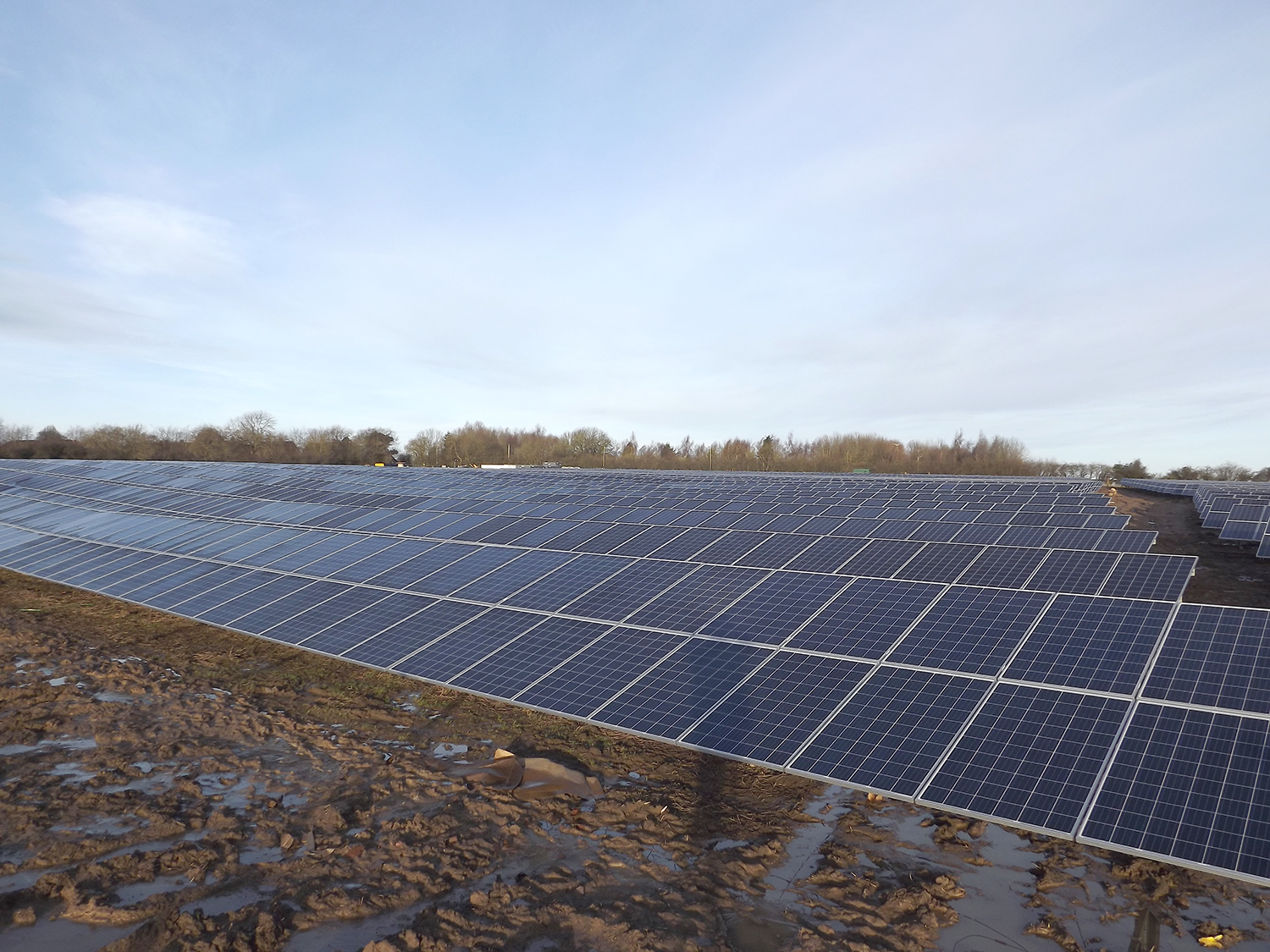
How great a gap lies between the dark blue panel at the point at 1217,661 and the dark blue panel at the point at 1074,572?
362 centimetres

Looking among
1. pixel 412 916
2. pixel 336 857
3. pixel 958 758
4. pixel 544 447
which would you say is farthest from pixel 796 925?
pixel 544 447

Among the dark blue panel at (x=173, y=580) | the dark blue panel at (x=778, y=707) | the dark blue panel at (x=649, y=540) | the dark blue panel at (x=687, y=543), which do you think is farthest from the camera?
the dark blue panel at (x=173, y=580)

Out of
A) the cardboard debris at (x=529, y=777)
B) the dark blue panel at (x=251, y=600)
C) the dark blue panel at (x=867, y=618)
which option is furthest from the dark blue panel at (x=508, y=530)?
the dark blue panel at (x=867, y=618)

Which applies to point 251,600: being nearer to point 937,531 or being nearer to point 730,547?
point 730,547

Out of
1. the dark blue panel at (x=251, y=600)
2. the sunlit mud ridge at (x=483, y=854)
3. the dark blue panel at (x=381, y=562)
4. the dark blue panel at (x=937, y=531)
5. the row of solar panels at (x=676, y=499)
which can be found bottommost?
the sunlit mud ridge at (x=483, y=854)

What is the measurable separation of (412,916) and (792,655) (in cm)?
759

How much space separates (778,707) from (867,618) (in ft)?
12.1

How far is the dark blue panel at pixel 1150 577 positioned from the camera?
1313 cm

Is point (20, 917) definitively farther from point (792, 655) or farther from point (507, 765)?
point (792, 655)

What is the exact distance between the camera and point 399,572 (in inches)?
810

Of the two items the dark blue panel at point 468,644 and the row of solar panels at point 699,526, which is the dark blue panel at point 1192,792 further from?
the row of solar panels at point 699,526

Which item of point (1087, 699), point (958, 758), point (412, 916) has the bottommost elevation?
point (412, 916)

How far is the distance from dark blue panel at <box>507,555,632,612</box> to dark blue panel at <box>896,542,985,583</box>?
297 inches

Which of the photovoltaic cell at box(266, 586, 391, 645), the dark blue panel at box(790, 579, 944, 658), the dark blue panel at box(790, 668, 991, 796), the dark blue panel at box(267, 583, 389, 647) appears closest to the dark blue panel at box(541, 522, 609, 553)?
the dark blue panel at box(267, 583, 389, 647)
